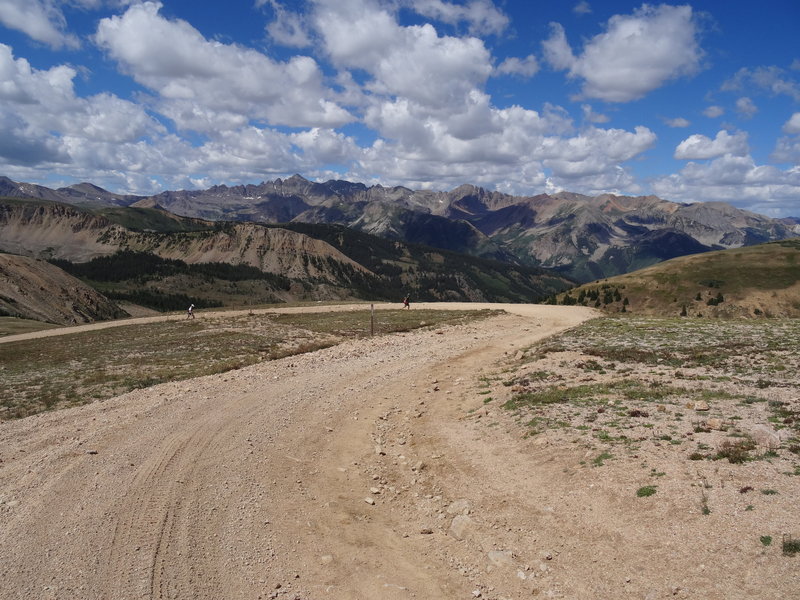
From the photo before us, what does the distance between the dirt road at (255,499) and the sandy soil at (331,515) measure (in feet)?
0.18

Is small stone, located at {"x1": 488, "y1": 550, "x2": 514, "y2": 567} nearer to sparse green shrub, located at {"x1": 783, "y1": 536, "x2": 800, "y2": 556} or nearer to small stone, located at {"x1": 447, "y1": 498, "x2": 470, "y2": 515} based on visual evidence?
small stone, located at {"x1": 447, "y1": 498, "x2": 470, "y2": 515}

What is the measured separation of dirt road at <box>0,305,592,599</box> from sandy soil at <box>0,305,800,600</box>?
0.18 feet

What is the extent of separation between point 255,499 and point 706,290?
380 ft

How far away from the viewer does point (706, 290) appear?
339ft

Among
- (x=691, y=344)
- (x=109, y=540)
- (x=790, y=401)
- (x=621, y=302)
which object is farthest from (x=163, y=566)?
(x=621, y=302)

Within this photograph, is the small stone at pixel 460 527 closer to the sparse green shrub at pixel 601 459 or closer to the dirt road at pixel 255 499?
the dirt road at pixel 255 499

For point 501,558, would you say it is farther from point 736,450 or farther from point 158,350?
point 158,350

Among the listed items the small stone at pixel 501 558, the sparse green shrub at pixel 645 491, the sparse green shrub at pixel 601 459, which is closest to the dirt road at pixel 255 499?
the small stone at pixel 501 558

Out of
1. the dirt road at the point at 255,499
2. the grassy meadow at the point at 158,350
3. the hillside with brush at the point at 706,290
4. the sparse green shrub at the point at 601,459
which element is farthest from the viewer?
the hillside with brush at the point at 706,290

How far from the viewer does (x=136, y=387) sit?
24.7 meters

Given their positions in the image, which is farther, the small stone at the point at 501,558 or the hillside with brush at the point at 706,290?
the hillside with brush at the point at 706,290

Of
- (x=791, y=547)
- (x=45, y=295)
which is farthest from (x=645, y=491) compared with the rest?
(x=45, y=295)

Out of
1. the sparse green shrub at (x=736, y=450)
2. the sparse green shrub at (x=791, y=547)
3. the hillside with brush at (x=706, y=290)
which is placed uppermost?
the hillside with brush at (x=706, y=290)

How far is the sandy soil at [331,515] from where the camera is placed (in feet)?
31.6
